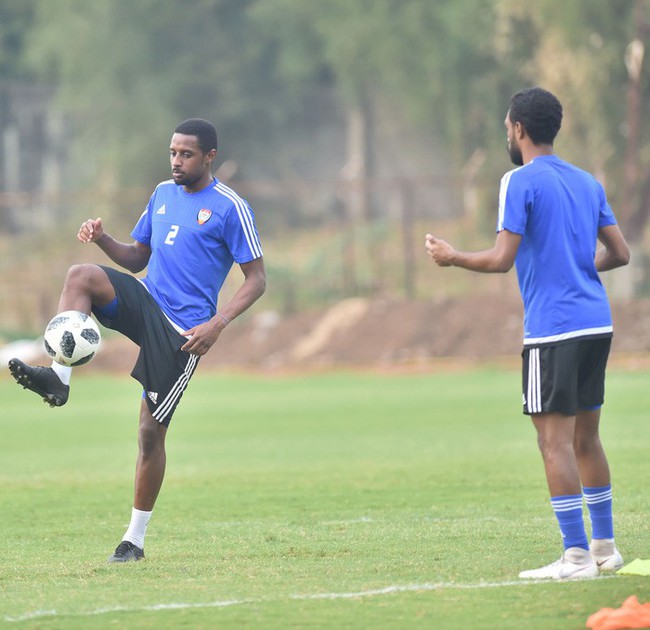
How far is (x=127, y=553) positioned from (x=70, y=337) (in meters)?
1.33

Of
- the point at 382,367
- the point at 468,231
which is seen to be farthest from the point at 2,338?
the point at 468,231

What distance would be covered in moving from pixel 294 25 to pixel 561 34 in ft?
70.3

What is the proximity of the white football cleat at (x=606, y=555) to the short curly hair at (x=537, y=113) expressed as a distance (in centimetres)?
223

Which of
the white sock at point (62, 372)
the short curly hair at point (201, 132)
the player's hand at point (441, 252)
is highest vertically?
the short curly hair at point (201, 132)

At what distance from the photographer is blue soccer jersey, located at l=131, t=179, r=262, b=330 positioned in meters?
→ 9.01

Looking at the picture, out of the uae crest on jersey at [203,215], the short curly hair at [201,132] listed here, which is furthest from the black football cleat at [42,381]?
the short curly hair at [201,132]

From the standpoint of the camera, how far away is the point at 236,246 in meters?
9.11

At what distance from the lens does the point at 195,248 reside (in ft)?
29.7

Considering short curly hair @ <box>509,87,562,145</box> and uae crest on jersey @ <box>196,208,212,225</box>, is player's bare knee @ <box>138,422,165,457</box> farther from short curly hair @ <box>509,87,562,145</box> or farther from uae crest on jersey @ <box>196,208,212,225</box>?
short curly hair @ <box>509,87,562,145</box>

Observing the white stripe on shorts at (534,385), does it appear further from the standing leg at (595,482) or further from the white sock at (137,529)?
the white sock at (137,529)

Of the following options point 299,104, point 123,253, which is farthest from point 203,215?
point 299,104

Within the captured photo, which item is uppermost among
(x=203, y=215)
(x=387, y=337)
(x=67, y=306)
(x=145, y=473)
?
(x=387, y=337)

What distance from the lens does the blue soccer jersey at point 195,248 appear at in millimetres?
9008

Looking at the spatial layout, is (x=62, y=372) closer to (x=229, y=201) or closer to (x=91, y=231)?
(x=91, y=231)
